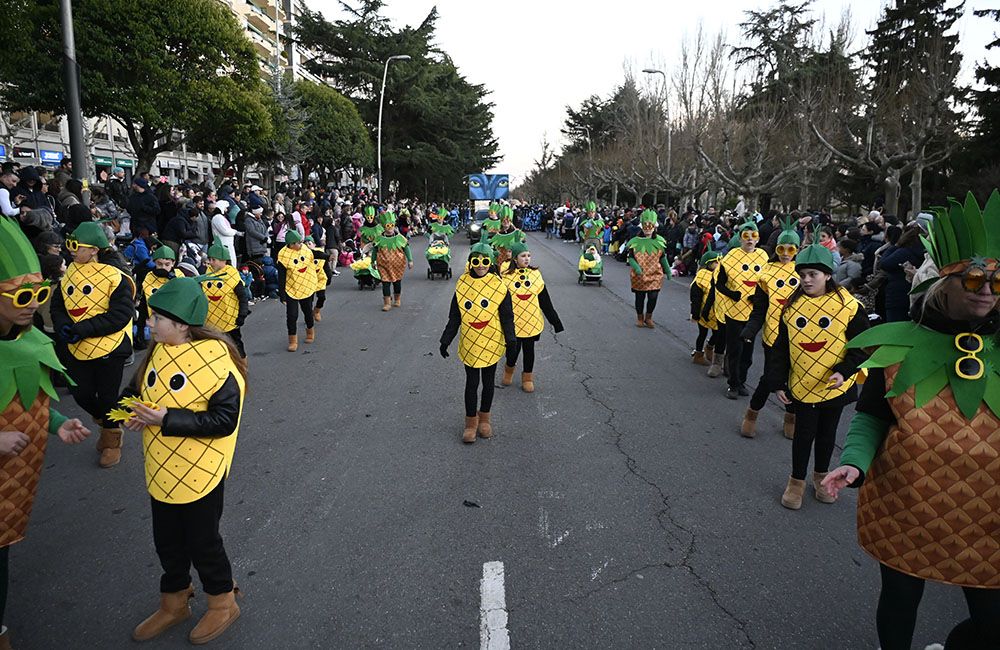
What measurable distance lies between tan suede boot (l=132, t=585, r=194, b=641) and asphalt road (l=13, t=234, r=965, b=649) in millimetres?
59

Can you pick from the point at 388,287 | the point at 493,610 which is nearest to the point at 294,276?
the point at 388,287

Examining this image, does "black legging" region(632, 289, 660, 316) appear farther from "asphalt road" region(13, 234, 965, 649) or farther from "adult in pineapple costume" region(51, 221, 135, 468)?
"adult in pineapple costume" region(51, 221, 135, 468)

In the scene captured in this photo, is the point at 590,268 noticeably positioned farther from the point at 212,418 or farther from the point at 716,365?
the point at 212,418

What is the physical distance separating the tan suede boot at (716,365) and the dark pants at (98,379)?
21.1ft

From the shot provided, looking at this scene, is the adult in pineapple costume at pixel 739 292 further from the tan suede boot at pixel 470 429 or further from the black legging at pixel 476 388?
the tan suede boot at pixel 470 429

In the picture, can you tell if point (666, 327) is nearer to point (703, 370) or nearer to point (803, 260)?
point (703, 370)

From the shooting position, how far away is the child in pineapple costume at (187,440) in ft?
10.2

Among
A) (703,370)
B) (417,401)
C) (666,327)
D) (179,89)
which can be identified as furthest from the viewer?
(179,89)

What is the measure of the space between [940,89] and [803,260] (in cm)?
1483

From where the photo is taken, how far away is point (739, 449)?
19.2 ft

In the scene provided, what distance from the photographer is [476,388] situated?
19.7ft

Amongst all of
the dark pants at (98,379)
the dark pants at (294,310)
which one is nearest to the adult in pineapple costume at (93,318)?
the dark pants at (98,379)

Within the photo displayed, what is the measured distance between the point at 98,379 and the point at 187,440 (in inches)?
106

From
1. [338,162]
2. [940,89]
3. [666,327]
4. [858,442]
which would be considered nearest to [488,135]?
[338,162]
